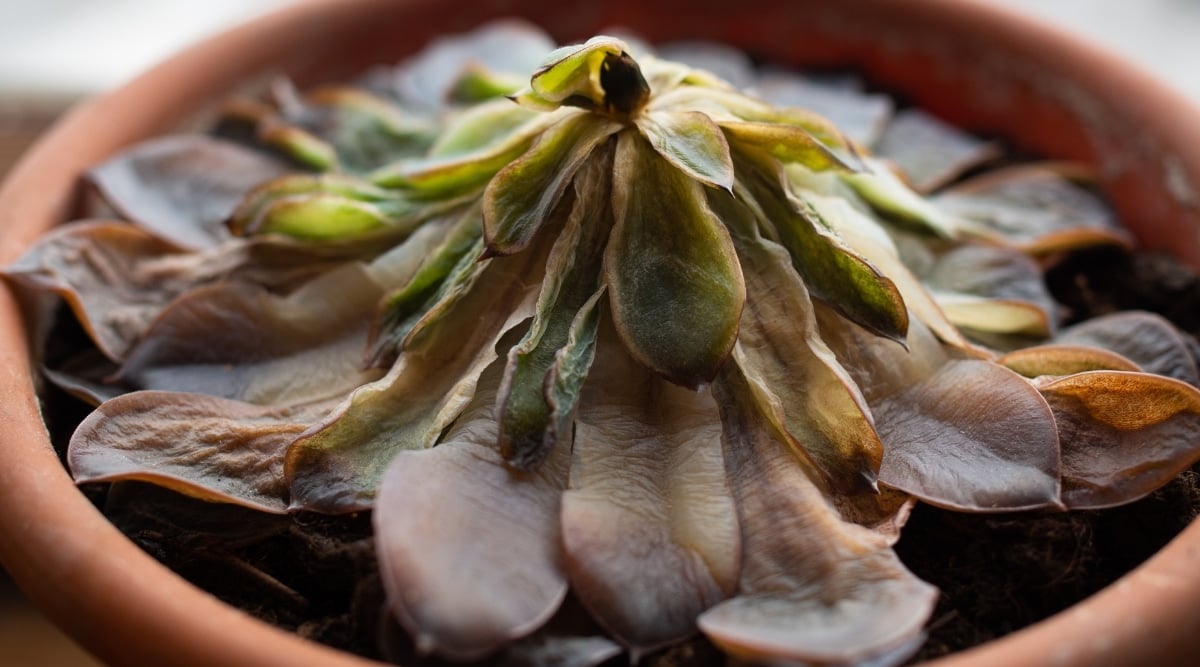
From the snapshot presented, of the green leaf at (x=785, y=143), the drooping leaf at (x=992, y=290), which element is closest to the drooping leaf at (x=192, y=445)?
the green leaf at (x=785, y=143)

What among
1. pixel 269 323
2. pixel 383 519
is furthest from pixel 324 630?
pixel 269 323

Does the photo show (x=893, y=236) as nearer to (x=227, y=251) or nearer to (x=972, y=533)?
(x=972, y=533)

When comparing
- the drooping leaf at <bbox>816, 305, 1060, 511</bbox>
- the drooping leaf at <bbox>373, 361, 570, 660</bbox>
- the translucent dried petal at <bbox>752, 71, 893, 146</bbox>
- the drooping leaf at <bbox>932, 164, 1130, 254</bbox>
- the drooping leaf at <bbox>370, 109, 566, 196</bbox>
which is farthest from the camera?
the translucent dried petal at <bbox>752, 71, 893, 146</bbox>

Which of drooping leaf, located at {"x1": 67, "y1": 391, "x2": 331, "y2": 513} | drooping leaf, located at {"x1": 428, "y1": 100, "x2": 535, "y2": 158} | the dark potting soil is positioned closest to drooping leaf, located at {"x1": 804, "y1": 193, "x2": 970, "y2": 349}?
→ the dark potting soil

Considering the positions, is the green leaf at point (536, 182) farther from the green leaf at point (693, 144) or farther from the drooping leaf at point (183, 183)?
the drooping leaf at point (183, 183)

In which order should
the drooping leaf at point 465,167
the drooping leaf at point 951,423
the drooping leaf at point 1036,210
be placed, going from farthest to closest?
the drooping leaf at point 1036,210 → the drooping leaf at point 465,167 → the drooping leaf at point 951,423

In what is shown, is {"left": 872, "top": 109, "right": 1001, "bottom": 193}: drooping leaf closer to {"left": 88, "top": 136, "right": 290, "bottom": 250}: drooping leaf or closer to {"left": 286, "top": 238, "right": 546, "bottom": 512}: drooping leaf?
{"left": 286, "top": 238, "right": 546, "bottom": 512}: drooping leaf

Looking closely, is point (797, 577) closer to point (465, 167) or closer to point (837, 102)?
point (465, 167)
